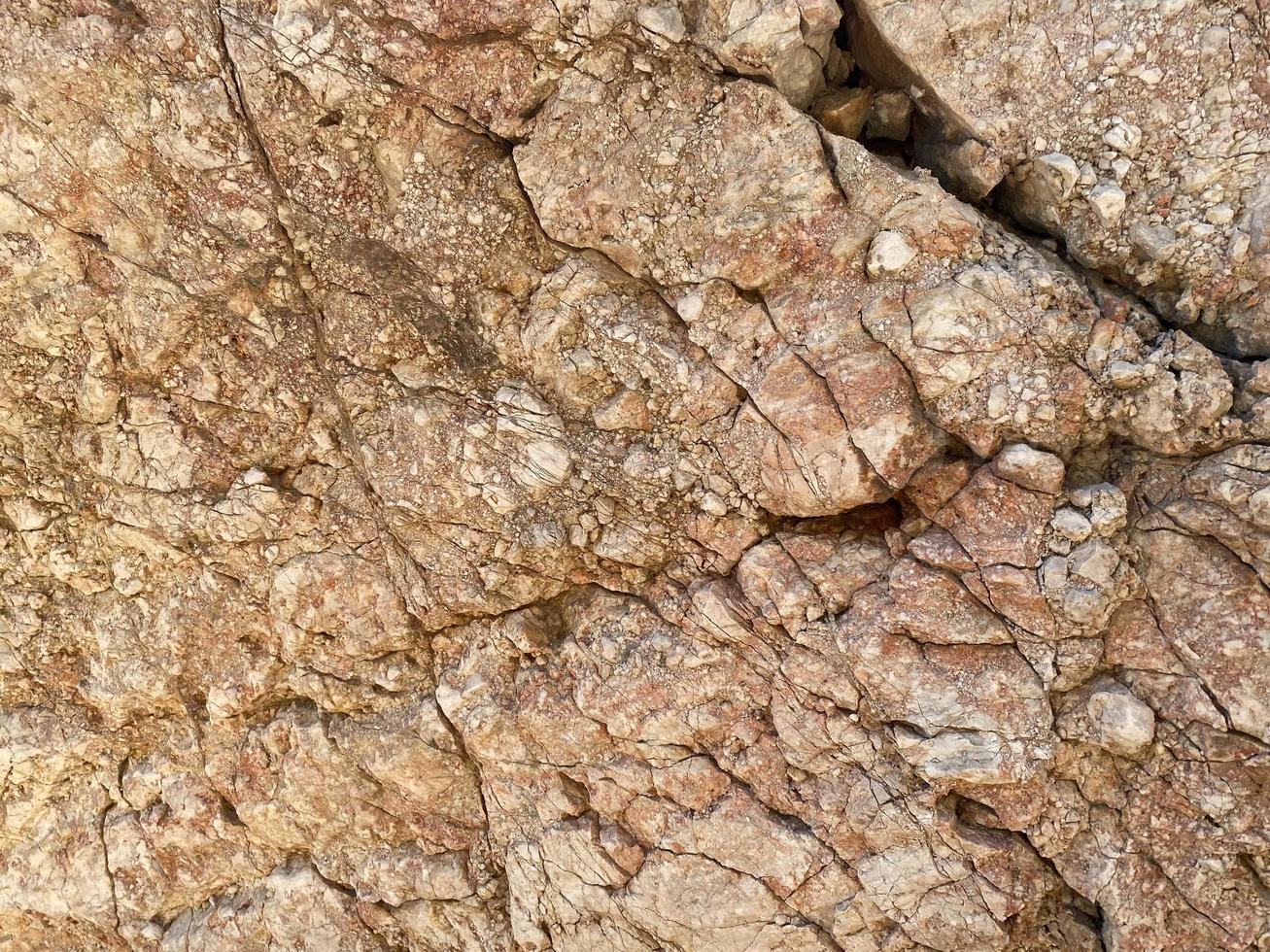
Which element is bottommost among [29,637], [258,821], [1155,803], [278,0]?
[258,821]

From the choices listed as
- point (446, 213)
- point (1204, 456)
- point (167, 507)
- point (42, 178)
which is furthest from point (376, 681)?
point (1204, 456)

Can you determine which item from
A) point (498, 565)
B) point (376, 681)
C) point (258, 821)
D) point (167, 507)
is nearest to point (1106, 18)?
point (498, 565)

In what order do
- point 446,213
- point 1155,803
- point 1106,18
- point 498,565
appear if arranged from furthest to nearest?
point 498,565
point 446,213
point 1155,803
point 1106,18

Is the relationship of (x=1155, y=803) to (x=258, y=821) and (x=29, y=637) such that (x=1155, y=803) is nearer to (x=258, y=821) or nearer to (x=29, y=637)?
(x=258, y=821)

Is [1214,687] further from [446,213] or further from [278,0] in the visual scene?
[278,0]

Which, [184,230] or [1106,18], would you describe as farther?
[184,230]

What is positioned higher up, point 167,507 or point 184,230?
point 184,230

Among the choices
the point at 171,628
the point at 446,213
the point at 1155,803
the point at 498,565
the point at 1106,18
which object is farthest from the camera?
the point at 171,628
